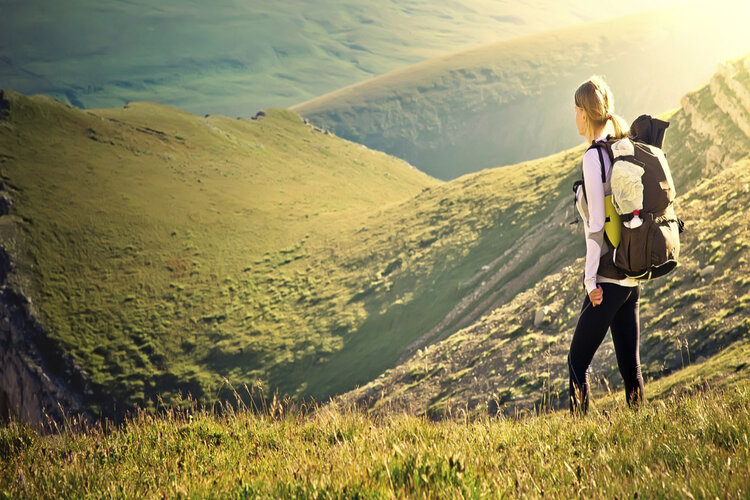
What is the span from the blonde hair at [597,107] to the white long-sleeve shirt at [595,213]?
18cm

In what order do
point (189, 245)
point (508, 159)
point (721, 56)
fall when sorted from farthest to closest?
point (508, 159) < point (721, 56) < point (189, 245)

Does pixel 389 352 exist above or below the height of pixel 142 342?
above

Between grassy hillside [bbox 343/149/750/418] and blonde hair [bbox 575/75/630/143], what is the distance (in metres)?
6.66

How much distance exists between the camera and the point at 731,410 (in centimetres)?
439

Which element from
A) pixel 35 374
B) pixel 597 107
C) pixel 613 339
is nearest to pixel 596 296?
pixel 613 339

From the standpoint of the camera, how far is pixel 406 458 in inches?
153

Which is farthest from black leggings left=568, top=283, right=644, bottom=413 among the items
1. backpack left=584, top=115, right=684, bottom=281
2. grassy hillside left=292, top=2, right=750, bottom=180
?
grassy hillside left=292, top=2, right=750, bottom=180

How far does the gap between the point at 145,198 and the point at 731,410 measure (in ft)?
Result: 225

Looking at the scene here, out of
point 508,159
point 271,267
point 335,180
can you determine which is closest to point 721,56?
point 508,159

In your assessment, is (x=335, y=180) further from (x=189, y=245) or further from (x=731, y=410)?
(x=731, y=410)

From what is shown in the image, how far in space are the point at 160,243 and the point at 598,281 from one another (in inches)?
2314

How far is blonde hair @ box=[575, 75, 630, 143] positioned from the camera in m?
5.30

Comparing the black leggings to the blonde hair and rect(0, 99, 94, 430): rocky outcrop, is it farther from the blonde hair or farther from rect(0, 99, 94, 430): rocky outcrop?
rect(0, 99, 94, 430): rocky outcrop

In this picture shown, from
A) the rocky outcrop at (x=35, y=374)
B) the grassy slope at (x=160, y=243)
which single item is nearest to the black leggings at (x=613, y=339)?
the grassy slope at (x=160, y=243)
